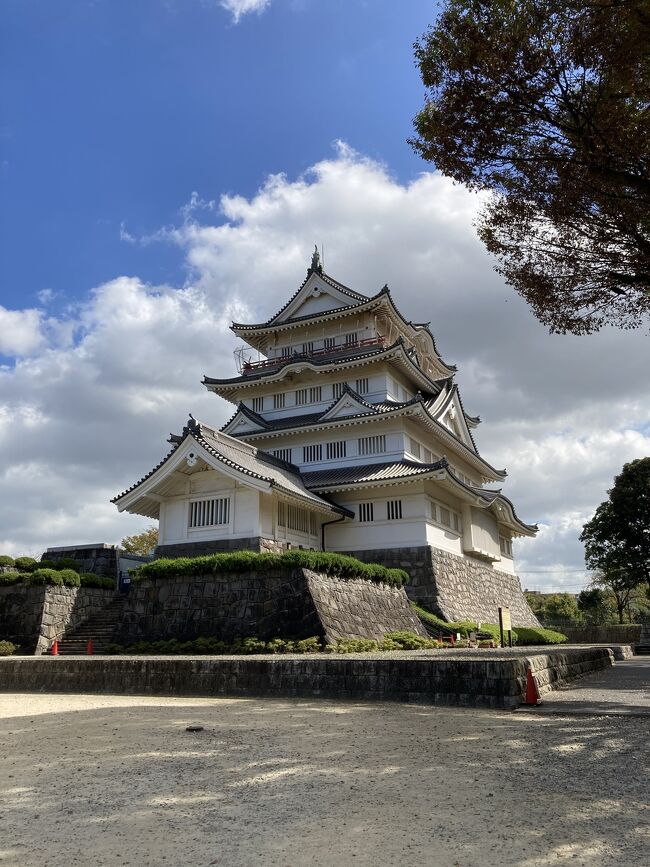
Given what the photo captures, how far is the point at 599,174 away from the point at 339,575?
14.0 meters

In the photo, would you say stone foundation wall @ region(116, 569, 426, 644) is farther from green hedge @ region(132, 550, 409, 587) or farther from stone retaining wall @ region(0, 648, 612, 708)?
stone retaining wall @ region(0, 648, 612, 708)

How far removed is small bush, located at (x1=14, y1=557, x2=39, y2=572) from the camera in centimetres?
2219

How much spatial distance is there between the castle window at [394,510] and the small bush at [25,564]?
45.1ft

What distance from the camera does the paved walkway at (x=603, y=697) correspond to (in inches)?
353

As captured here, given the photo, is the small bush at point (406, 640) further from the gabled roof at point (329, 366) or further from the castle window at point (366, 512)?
the gabled roof at point (329, 366)

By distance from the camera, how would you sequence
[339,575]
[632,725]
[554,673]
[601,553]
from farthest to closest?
1. [601,553]
2. [339,575]
3. [554,673]
4. [632,725]

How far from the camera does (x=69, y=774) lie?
610 centimetres

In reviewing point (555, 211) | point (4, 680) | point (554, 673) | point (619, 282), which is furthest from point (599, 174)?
point (4, 680)

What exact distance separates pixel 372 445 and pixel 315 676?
62.8ft

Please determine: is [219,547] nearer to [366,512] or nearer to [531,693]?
[366,512]

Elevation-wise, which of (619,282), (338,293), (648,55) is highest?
(338,293)

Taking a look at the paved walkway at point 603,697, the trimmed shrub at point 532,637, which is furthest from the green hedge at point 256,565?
the trimmed shrub at point 532,637

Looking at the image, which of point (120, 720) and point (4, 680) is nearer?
point (120, 720)

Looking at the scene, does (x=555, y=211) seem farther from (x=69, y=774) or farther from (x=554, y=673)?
(x=69, y=774)
